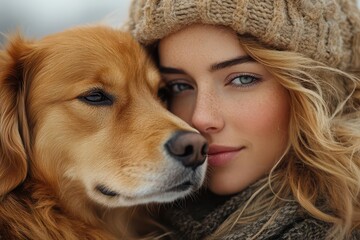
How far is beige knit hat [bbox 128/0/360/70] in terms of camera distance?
245 cm

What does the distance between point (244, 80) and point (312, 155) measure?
1.51ft

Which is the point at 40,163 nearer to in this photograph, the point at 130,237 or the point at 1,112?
the point at 1,112

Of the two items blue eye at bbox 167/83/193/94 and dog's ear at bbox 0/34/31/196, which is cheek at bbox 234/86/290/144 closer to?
blue eye at bbox 167/83/193/94

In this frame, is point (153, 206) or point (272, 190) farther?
point (153, 206)

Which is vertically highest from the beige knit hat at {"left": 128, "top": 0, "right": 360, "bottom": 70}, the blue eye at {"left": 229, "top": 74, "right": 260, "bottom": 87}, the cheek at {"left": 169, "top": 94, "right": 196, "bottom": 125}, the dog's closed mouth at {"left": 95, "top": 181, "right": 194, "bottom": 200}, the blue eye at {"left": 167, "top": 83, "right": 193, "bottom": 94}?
the beige knit hat at {"left": 128, "top": 0, "right": 360, "bottom": 70}

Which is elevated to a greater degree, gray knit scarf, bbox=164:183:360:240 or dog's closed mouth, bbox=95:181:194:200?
dog's closed mouth, bbox=95:181:194:200

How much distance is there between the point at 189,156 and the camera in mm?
2381

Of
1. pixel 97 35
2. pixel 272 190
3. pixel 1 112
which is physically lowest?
pixel 272 190

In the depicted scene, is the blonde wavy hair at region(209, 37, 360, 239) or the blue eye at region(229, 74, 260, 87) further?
the blue eye at region(229, 74, 260, 87)

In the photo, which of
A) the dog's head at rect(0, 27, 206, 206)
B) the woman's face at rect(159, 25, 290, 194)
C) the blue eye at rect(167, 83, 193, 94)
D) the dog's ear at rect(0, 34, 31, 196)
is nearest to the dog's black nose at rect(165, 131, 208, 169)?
the dog's head at rect(0, 27, 206, 206)

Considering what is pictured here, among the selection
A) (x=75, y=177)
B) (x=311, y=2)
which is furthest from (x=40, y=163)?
(x=311, y=2)

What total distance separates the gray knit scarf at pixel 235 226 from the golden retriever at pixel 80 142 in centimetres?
28

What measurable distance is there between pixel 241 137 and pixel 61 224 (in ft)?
2.95

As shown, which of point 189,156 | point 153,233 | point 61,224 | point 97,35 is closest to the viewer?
Answer: point 189,156
